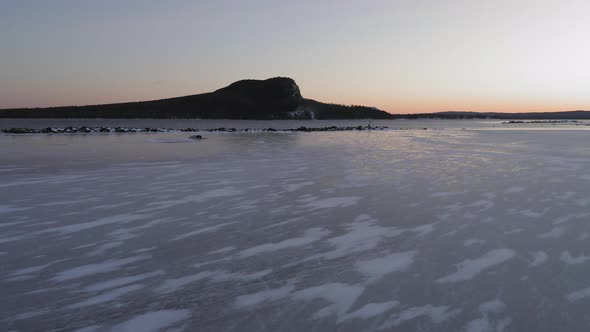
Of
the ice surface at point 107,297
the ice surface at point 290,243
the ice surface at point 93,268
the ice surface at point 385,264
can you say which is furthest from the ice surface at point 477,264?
the ice surface at point 93,268

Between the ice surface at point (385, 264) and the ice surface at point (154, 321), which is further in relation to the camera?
the ice surface at point (385, 264)

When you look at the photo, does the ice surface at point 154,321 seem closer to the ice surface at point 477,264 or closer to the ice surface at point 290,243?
the ice surface at point 290,243

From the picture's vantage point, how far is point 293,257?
3.95 meters

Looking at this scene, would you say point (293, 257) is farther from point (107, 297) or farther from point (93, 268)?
point (93, 268)

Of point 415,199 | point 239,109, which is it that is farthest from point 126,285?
point 239,109

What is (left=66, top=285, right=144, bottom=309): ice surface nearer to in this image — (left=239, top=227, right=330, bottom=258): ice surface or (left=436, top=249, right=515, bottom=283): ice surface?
(left=239, top=227, right=330, bottom=258): ice surface

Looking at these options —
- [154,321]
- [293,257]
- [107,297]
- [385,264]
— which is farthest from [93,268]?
[385,264]

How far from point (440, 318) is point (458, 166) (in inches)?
383

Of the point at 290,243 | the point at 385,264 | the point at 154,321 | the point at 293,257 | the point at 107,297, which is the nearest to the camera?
the point at 154,321

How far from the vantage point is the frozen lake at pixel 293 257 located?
2812 millimetres

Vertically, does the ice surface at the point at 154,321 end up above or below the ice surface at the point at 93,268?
below

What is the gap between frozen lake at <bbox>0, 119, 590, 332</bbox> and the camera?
2.81 metres

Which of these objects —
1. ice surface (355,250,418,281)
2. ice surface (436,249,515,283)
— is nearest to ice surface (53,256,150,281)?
ice surface (355,250,418,281)

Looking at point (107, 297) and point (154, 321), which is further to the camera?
point (107, 297)
